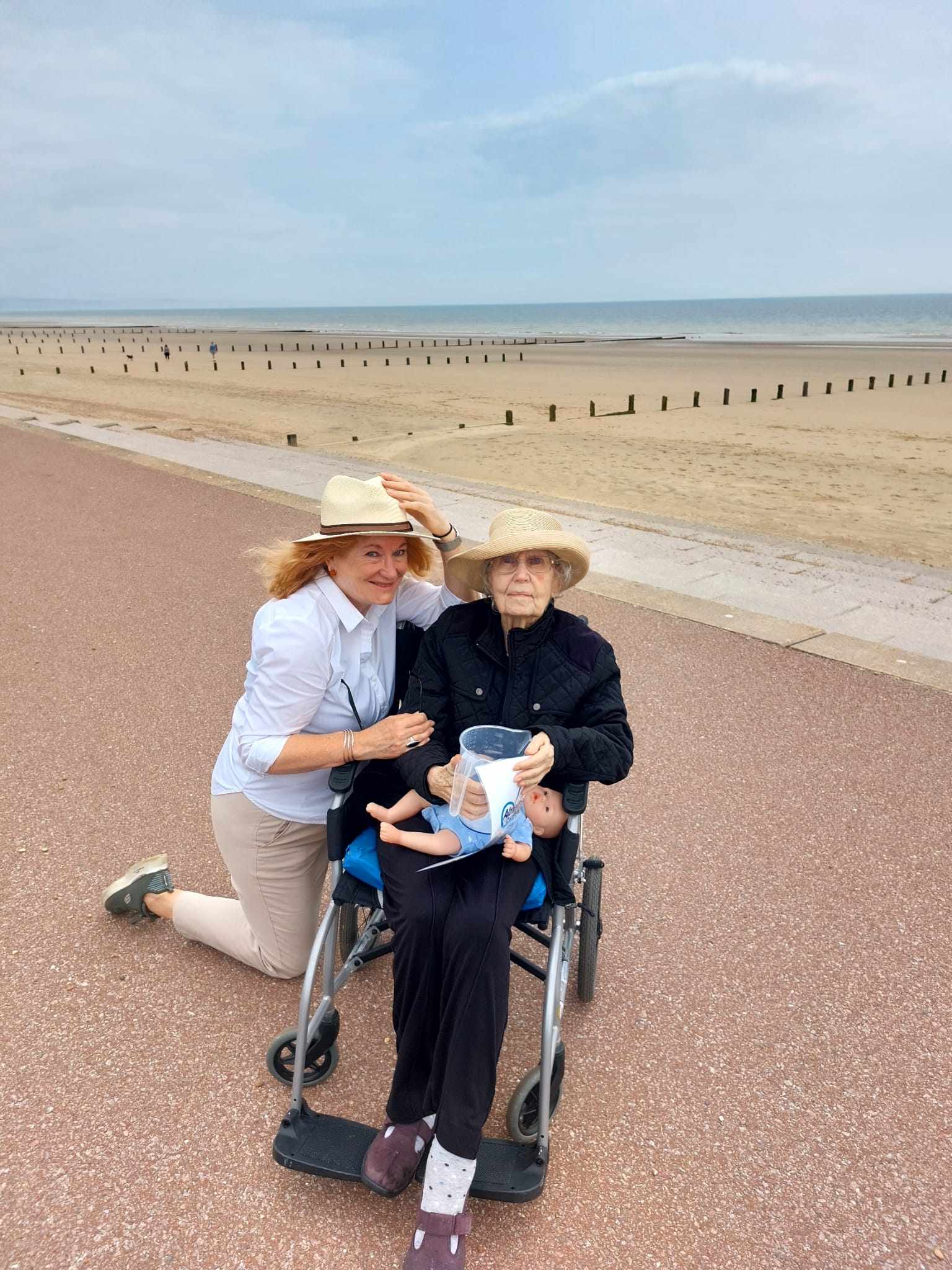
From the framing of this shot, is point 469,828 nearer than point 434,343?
Yes

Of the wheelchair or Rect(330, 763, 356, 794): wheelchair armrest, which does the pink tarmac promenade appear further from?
Rect(330, 763, 356, 794): wheelchair armrest

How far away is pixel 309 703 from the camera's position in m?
2.49

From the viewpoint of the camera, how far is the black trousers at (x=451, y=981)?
2064 millimetres

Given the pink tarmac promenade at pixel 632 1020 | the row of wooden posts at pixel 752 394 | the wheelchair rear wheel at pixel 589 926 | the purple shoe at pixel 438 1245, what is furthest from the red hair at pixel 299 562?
the row of wooden posts at pixel 752 394

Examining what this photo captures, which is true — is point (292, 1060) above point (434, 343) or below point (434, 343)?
below

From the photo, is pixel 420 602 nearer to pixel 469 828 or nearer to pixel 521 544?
pixel 521 544

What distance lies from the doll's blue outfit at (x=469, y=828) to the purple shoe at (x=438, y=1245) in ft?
2.59

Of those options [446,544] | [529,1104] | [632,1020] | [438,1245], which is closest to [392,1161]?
[438,1245]

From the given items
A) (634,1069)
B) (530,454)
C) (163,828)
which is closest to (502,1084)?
(634,1069)

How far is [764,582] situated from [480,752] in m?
4.90

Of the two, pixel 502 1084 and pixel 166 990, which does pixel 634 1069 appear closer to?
pixel 502 1084

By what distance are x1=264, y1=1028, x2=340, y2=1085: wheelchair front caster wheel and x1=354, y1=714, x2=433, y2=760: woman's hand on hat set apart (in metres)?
0.79

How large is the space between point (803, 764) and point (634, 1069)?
1.97m

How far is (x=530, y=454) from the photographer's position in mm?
15961
